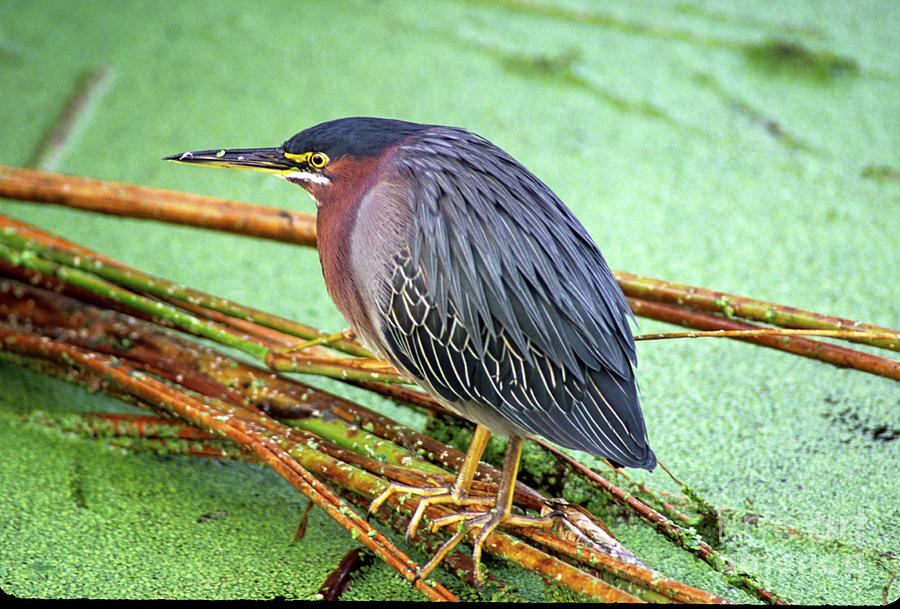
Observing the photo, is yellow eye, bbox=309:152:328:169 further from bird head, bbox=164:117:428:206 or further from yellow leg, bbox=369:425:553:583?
yellow leg, bbox=369:425:553:583

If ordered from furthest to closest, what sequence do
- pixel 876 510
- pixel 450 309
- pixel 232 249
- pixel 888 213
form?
1. pixel 888 213
2. pixel 232 249
3. pixel 876 510
4. pixel 450 309

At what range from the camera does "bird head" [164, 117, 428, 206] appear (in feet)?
4.12

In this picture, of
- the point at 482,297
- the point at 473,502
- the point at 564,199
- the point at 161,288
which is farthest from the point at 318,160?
the point at 564,199

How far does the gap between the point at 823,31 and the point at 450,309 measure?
2368 millimetres

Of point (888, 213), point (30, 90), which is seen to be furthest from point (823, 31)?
point (30, 90)

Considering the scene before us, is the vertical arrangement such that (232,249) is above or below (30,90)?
below

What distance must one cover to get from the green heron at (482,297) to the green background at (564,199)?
286 millimetres

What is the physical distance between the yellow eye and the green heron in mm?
13

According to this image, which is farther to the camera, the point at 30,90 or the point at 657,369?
the point at 30,90

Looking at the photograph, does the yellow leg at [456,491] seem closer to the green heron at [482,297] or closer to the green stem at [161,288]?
the green heron at [482,297]

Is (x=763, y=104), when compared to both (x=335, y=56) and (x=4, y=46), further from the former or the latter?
(x=4, y=46)

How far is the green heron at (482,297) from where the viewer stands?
118 cm

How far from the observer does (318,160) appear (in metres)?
1.29

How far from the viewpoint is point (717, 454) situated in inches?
60.7
